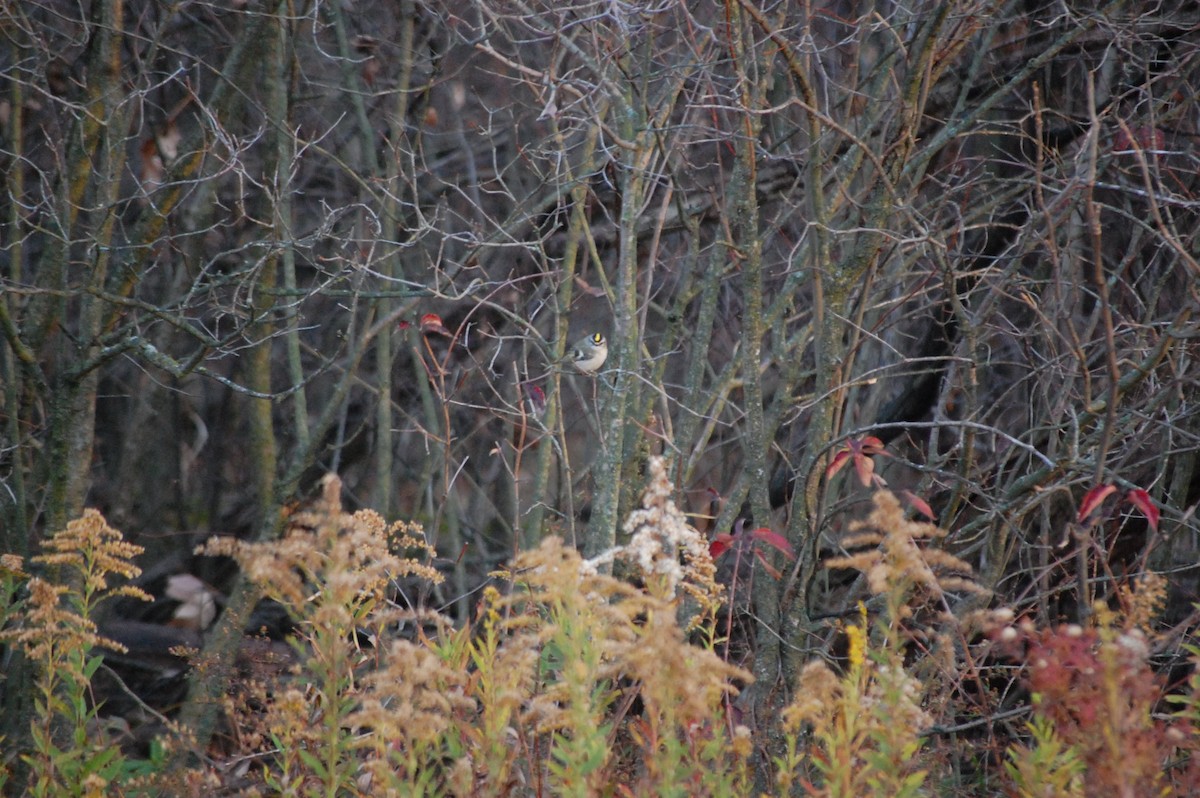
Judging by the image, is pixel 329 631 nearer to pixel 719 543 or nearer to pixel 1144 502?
pixel 719 543

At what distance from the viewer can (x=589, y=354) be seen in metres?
4.98

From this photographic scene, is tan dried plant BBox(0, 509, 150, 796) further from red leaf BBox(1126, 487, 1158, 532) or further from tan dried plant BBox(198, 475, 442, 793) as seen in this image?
red leaf BBox(1126, 487, 1158, 532)

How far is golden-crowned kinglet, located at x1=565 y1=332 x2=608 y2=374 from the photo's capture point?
473cm

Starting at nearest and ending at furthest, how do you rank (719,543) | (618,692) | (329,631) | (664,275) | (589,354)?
(329,631)
(618,692)
(719,543)
(589,354)
(664,275)

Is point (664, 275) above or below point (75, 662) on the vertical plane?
above

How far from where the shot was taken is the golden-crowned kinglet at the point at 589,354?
4734 mm

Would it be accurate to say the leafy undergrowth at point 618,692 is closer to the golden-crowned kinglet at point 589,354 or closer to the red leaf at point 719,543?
the red leaf at point 719,543

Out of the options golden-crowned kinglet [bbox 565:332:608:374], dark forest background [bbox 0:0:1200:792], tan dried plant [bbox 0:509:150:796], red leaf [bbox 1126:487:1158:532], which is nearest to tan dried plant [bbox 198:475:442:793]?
tan dried plant [bbox 0:509:150:796]

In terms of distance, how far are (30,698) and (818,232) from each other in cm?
313

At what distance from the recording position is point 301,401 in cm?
534

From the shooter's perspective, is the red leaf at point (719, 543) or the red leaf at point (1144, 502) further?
the red leaf at point (719, 543)

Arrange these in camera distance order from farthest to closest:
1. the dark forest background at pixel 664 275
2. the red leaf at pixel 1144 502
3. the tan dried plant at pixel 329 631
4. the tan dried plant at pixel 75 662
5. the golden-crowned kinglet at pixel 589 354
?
1. the golden-crowned kinglet at pixel 589 354
2. the dark forest background at pixel 664 275
3. the red leaf at pixel 1144 502
4. the tan dried plant at pixel 75 662
5. the tan dried plant at pixel 329 631

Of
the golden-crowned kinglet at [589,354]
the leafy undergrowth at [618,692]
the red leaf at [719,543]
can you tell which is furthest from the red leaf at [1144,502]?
the golden-crowned kinglet at [589,354]

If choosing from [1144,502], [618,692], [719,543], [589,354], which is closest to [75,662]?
[618,692]
